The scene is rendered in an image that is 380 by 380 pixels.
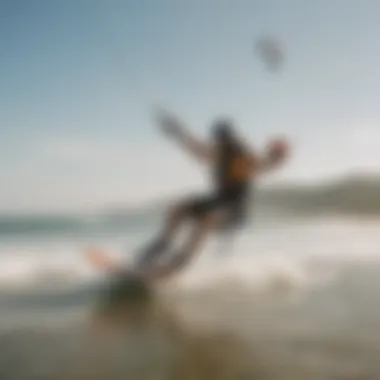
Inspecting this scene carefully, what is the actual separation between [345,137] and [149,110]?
50 centimetres

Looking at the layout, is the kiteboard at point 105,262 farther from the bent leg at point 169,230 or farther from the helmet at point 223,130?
the helmet at point 223,130

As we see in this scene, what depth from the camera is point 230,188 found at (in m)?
1.75

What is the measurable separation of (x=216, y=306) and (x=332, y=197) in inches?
16.8

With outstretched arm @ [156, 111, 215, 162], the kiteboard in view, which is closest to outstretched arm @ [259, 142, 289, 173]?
outstretched arm @ [156, 111, 215, 162]

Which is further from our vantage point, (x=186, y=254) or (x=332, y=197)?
(x=332, y=197)

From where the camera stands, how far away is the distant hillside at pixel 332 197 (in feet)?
5.82

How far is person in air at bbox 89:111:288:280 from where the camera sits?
175 centimetres

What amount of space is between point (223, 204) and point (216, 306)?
10.0 inches

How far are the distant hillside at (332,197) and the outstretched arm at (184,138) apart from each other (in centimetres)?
17

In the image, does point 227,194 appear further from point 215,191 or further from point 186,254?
point 186,254

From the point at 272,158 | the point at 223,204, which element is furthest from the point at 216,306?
the point at 272,158

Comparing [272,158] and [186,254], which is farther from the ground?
[272,158]

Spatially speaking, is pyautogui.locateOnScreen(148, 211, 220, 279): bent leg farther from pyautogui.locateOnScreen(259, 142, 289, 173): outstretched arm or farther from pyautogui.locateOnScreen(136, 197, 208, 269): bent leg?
pyautogui.locateOnScreen(259, 142, 289, 173): outstretched arm

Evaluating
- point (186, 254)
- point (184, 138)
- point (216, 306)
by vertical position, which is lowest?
point (216, 306)
